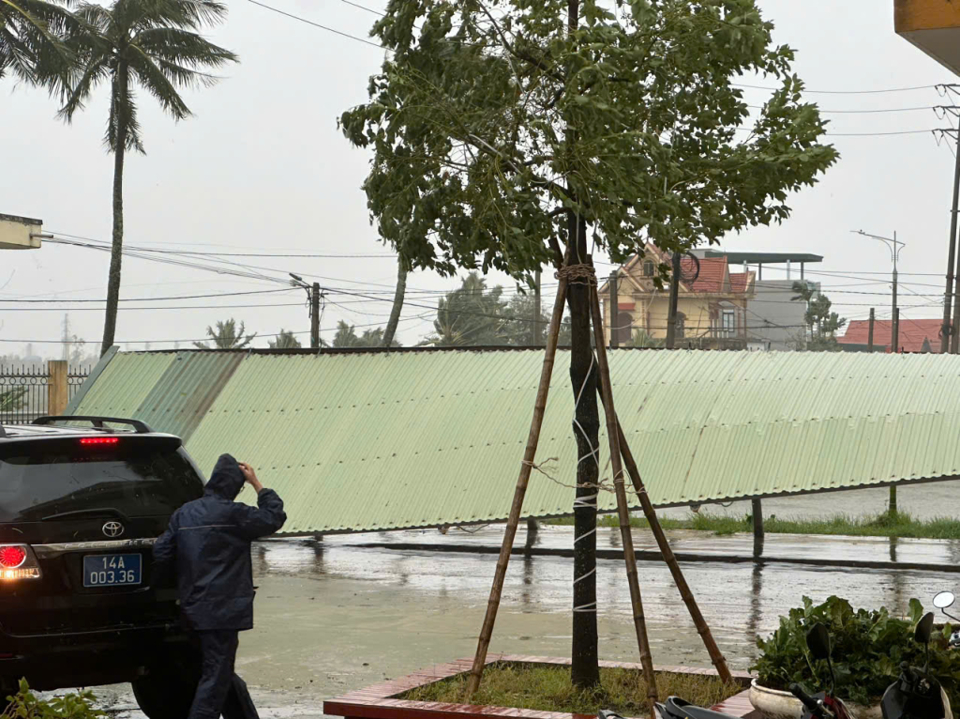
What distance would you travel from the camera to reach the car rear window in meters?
7.21

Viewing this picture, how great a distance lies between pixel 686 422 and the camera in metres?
19.2

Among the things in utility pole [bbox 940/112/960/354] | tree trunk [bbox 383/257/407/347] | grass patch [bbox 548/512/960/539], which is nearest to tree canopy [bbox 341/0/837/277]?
grass patch [bbox 548/512/960/539]

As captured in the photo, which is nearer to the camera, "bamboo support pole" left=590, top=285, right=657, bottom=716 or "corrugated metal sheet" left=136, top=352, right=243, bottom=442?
"bamboo support pole" left=590, top=285, right=657, bottom=716

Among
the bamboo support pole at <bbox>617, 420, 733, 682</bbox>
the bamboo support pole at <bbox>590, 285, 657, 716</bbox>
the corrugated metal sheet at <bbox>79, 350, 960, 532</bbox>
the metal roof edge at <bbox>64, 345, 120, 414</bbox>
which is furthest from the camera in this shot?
the metal roof edge at <bbox>64, 345, 120, 414</bbox>

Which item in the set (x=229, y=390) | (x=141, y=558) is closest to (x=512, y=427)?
(x=229, y=390)

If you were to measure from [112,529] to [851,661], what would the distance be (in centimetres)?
396

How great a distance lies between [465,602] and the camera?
50.7 feet

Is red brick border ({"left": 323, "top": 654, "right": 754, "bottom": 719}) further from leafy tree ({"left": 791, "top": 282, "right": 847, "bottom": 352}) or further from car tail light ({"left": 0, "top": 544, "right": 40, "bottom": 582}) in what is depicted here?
leafy tree ({"left": 791, "top": 282, "right": 847, "bottom": 352})

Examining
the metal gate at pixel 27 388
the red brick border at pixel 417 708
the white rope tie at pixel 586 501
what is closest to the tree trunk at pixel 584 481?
the white rope tie at pixel 586 501

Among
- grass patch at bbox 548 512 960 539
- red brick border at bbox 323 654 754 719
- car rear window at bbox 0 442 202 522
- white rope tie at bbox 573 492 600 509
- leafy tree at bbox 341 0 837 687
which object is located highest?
leafy tree at bbox 341 0 837 687

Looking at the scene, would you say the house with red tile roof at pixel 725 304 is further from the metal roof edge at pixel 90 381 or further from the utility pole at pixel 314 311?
the metal roof edge at pixel 90 381

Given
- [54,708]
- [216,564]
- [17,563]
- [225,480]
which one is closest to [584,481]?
[225,480]

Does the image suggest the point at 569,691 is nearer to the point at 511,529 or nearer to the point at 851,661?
the point at 511,529

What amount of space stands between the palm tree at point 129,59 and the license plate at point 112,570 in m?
36.1
